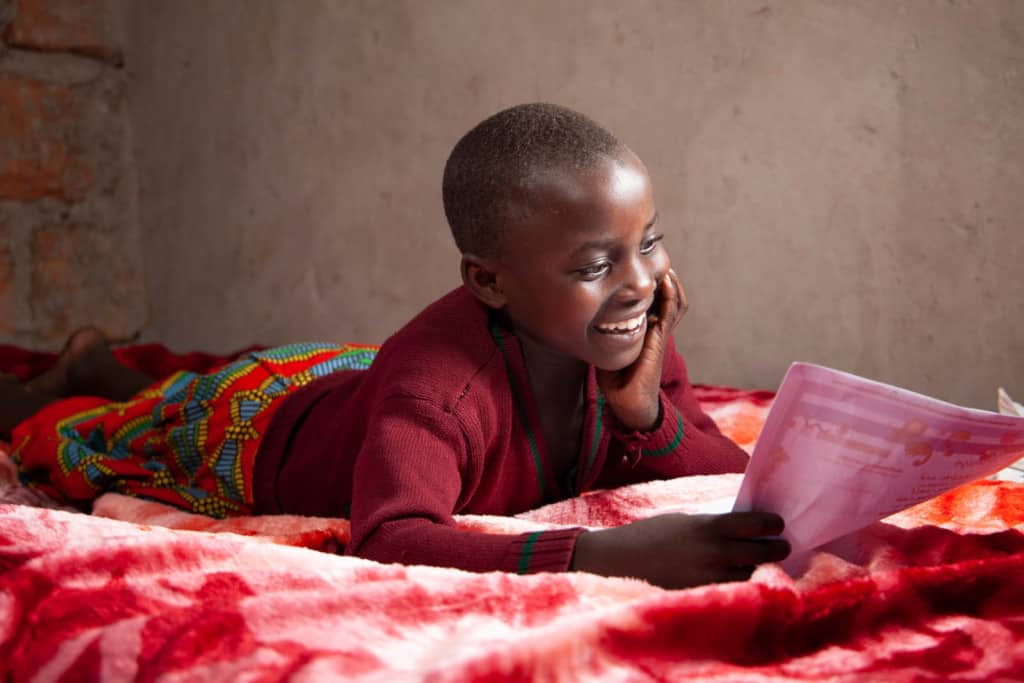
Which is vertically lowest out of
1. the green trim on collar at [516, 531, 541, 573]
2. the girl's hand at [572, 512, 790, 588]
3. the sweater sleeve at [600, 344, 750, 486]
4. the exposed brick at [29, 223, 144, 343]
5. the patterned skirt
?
the exposed brick at [29, 223, 144, 343]

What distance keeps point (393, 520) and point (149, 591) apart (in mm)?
215

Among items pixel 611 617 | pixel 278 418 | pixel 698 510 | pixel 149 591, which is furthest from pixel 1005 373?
pixel 149 591

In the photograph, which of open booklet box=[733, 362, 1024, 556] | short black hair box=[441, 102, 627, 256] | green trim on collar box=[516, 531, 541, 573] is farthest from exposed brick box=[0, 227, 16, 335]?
open booklet box=[733, 362, 1024, 556]

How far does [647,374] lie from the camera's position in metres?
1.19

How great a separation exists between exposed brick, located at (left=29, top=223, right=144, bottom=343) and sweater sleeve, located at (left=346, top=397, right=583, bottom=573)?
81.0 inches

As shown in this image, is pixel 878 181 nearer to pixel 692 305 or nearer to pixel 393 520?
pixel 692 305

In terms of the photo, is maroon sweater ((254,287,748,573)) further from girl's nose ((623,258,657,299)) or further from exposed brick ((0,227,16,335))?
exposed brick ((0,227,16,335))

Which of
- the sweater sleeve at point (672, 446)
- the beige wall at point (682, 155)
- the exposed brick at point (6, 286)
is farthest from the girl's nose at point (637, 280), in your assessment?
the exposed brick at point (6, 286)

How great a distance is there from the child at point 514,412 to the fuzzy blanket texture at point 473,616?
7 centimetres

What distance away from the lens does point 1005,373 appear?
6.01 feet

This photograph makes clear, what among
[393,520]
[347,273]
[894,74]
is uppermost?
[894,74]

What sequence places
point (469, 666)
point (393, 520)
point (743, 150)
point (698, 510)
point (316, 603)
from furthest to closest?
point (743, 150)
point (698, 510)
point (393, 520)
point (316, 603)
point (469, 666)

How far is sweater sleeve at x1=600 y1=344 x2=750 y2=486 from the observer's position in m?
1.23

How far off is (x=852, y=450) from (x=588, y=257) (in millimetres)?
369
